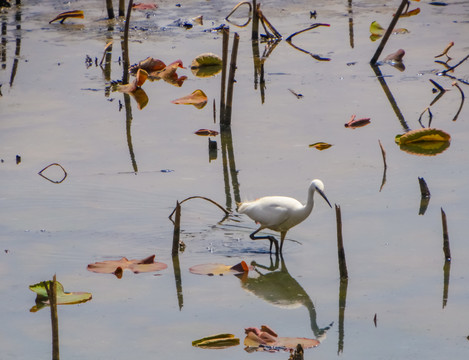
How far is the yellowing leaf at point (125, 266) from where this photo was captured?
605cm

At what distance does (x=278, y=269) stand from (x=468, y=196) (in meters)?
1.95

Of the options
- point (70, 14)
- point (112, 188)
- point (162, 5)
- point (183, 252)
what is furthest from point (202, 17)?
point (183, 252)

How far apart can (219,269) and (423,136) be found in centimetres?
325

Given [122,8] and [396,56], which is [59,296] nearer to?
[396,56]

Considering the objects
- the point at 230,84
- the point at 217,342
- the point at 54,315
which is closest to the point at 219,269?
the point at 217,342

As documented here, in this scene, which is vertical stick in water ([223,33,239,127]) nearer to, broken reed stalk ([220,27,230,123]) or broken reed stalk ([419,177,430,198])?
broken reed stalk ([220,27,230,123])

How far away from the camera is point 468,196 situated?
7.21m

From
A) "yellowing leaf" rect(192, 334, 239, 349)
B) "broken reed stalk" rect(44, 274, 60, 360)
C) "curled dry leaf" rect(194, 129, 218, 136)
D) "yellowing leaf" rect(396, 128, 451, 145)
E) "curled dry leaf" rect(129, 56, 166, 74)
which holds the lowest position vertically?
"curled dry leaf" rect(129, 56, 166, 74)

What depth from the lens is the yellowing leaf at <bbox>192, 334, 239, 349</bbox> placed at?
5.08 meters

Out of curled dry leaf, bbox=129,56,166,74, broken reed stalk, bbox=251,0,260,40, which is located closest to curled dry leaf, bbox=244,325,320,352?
curled dry leaf, bbox=129,56,166,74

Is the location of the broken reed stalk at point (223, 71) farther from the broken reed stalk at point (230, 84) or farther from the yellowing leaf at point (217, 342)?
the yellowing leaf at point (217, 342)

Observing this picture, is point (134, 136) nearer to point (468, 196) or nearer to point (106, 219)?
point (106, 219)

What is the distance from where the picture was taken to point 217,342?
509 cm

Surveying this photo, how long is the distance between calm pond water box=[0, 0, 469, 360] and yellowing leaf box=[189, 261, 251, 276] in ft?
0.20
